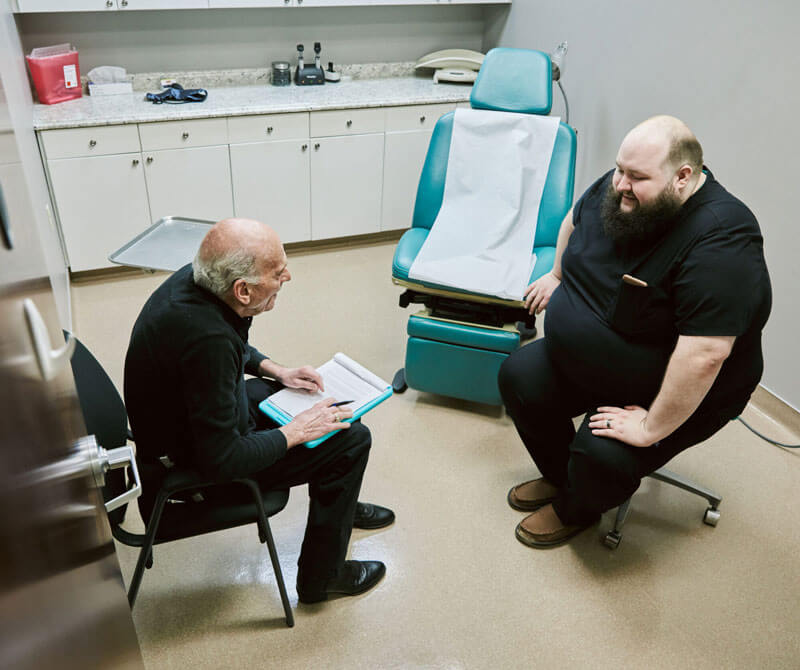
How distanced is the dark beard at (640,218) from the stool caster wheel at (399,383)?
112cm

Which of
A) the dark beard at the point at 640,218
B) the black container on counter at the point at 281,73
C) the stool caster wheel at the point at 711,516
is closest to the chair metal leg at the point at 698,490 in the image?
the stool caster wheel at the point at 711,516

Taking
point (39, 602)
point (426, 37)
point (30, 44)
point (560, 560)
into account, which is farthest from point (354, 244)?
point (39, 602)

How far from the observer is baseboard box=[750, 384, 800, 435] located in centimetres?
258

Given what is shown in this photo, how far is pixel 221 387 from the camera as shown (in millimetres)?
1417

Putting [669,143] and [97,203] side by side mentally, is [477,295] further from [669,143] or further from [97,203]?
[97,203]

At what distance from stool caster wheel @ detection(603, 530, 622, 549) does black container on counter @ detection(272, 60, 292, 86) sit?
2957 mm

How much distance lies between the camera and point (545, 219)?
8.66 feet

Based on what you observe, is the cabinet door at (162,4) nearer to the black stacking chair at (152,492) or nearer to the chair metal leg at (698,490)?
the black stacking chair at (152,492)

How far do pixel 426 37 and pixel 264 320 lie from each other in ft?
7.26

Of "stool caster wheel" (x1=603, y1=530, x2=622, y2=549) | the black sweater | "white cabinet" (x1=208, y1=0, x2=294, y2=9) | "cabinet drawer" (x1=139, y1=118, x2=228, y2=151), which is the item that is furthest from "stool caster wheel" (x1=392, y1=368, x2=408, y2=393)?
"white cabinet" (x1=208, y1=0, x2=294, y2=9)

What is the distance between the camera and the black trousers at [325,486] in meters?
1.67

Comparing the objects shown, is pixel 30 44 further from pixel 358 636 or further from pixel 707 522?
pixel 707 522

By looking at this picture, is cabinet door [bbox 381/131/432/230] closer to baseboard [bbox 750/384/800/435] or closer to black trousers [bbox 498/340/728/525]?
black trousers [bbox 498/340/728/525]

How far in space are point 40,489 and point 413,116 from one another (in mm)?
3284
